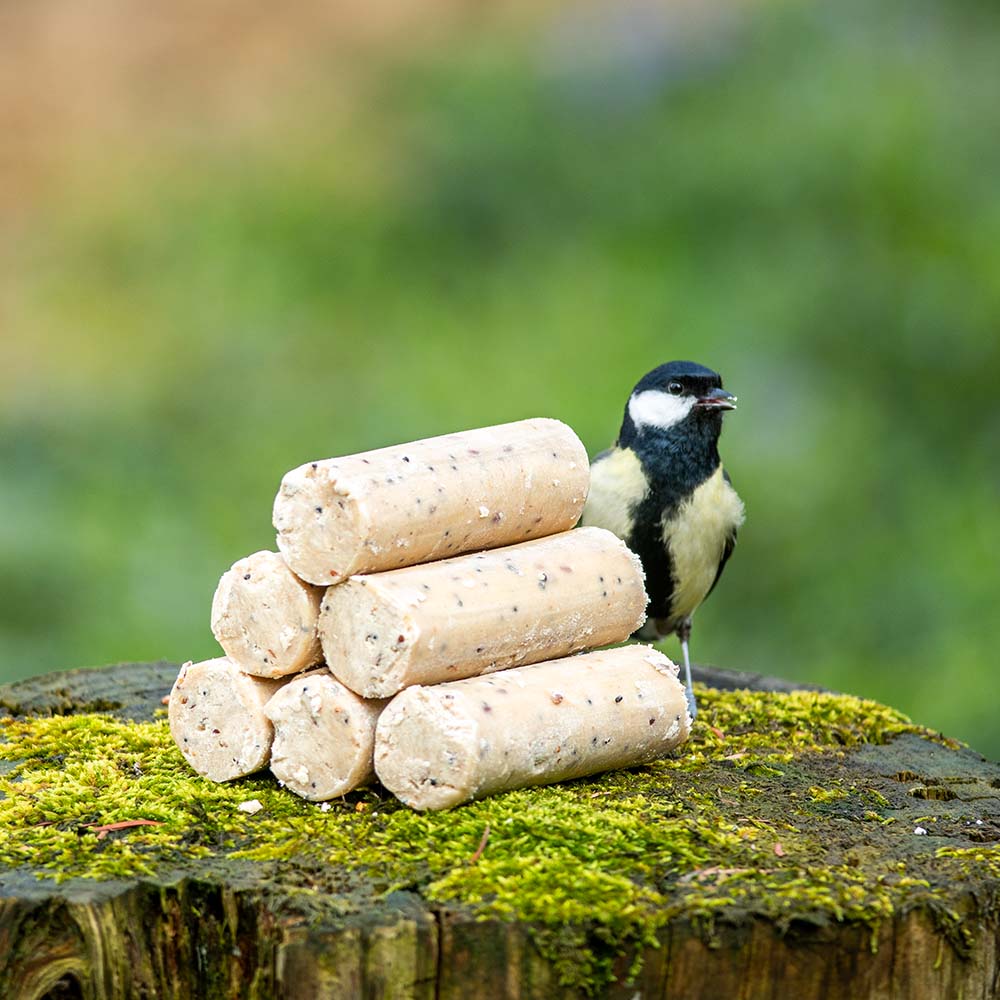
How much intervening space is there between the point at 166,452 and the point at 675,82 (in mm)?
4534

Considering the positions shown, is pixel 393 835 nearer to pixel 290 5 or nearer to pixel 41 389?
pixel 41 389

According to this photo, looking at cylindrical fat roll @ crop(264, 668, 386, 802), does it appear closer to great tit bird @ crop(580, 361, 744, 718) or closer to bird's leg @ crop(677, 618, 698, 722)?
bird's leg @ crop(677, 618, 698, 722)

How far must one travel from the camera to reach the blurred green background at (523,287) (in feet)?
23.4

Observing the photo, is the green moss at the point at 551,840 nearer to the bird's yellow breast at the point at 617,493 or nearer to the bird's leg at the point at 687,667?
the bird's leg at the point at 687,667

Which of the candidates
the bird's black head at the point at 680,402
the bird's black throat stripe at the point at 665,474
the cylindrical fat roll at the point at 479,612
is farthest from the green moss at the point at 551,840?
the bird's black head at the point at 680,402

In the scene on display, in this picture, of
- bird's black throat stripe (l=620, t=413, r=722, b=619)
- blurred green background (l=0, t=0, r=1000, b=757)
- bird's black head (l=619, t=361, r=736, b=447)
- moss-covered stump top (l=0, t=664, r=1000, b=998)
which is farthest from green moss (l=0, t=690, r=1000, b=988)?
blurred green background (l=0, t=0, r=1000, b=757)

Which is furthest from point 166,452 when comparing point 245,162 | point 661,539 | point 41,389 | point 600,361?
point 661,539

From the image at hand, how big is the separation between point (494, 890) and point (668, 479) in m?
2.01

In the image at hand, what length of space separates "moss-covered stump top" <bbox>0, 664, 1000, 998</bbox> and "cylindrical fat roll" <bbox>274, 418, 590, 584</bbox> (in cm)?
59

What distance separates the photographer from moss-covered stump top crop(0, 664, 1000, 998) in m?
2.66

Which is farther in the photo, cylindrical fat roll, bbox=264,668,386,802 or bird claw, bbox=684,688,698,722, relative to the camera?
bird claw, bbox=684,688,698,722

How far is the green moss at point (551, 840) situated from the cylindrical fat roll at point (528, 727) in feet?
0.23

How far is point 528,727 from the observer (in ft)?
10.6

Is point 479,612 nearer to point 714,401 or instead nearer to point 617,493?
point 617,493
